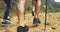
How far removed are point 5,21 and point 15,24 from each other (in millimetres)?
173

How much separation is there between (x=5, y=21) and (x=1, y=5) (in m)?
1.16

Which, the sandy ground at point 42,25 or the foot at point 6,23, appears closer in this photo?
the sandy ground at point 42,25

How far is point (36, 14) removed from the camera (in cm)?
373

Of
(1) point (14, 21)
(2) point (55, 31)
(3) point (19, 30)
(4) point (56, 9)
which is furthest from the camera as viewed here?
(4) point (56, 9)

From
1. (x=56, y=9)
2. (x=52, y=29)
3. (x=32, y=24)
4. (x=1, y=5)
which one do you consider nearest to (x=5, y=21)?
(x=32, y=24)

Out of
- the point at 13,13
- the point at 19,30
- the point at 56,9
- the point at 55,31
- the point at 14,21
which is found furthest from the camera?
the point at 56,9

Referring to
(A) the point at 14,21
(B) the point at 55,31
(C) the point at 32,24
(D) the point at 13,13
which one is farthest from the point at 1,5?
(B) the point at 55,31

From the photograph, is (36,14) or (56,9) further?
(56,9)

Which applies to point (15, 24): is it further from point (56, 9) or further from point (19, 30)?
point (56, 9)

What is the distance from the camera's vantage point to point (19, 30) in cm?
304

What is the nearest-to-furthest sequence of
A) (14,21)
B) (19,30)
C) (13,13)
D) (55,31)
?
(19,30) → (55,31) → (14,21) → (13,13)

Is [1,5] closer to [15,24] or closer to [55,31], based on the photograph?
[15,24]

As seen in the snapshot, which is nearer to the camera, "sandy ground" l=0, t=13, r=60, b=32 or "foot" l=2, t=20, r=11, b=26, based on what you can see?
"sandy ground" l=0, t=13, r=60, b=32

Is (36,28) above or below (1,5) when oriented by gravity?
below
